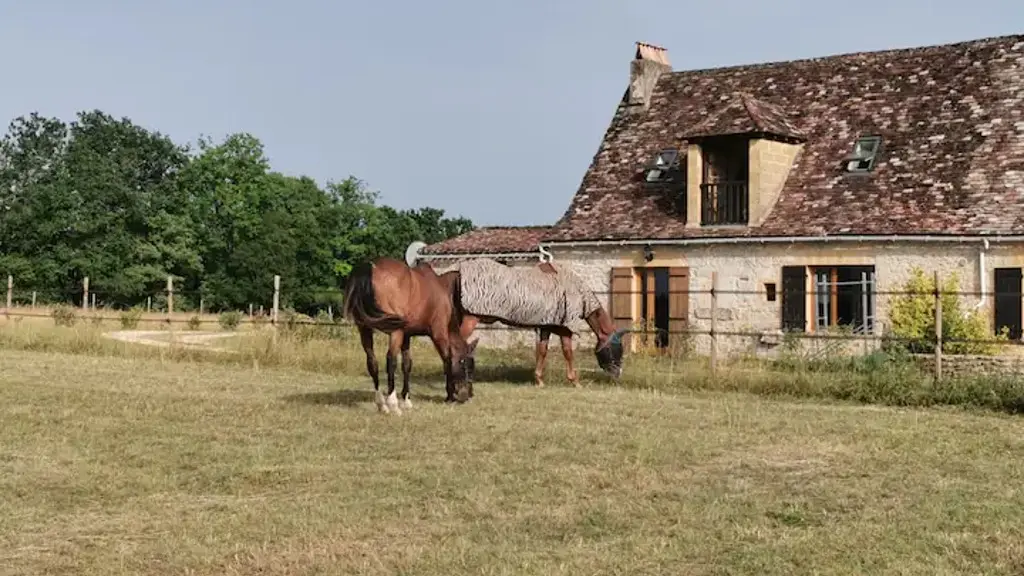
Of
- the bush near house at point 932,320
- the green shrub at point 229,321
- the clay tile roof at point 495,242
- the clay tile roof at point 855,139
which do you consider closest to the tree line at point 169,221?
the green shrub at point 229,321

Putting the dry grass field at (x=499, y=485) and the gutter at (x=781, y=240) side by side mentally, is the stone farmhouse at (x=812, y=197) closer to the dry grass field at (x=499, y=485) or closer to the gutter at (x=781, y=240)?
the gutter at (x=781, y=240)

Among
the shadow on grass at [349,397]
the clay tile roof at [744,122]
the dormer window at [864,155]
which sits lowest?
the shadow on grass at [349,397]

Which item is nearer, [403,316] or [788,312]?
[403,316]


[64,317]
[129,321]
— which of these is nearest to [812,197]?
[129,321]

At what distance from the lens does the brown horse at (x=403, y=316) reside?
46.1 feet

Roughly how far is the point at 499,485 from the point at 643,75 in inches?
791

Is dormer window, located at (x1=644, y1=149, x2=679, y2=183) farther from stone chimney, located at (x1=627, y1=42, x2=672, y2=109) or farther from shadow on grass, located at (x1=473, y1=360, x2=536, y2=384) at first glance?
shadow on grass, located at (x1=473, y1=360, x2=536, y2=384)

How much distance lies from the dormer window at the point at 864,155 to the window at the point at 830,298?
220 cm

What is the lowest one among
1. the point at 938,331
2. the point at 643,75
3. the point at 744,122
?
the point at 938,331

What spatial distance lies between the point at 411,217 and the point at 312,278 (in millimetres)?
12778

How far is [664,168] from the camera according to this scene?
85.8ft

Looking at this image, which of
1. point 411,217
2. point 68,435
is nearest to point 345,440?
point 68,435

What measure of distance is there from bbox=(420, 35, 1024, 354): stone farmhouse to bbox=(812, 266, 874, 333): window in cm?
3

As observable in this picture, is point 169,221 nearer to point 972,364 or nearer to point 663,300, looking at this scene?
point 663,300
